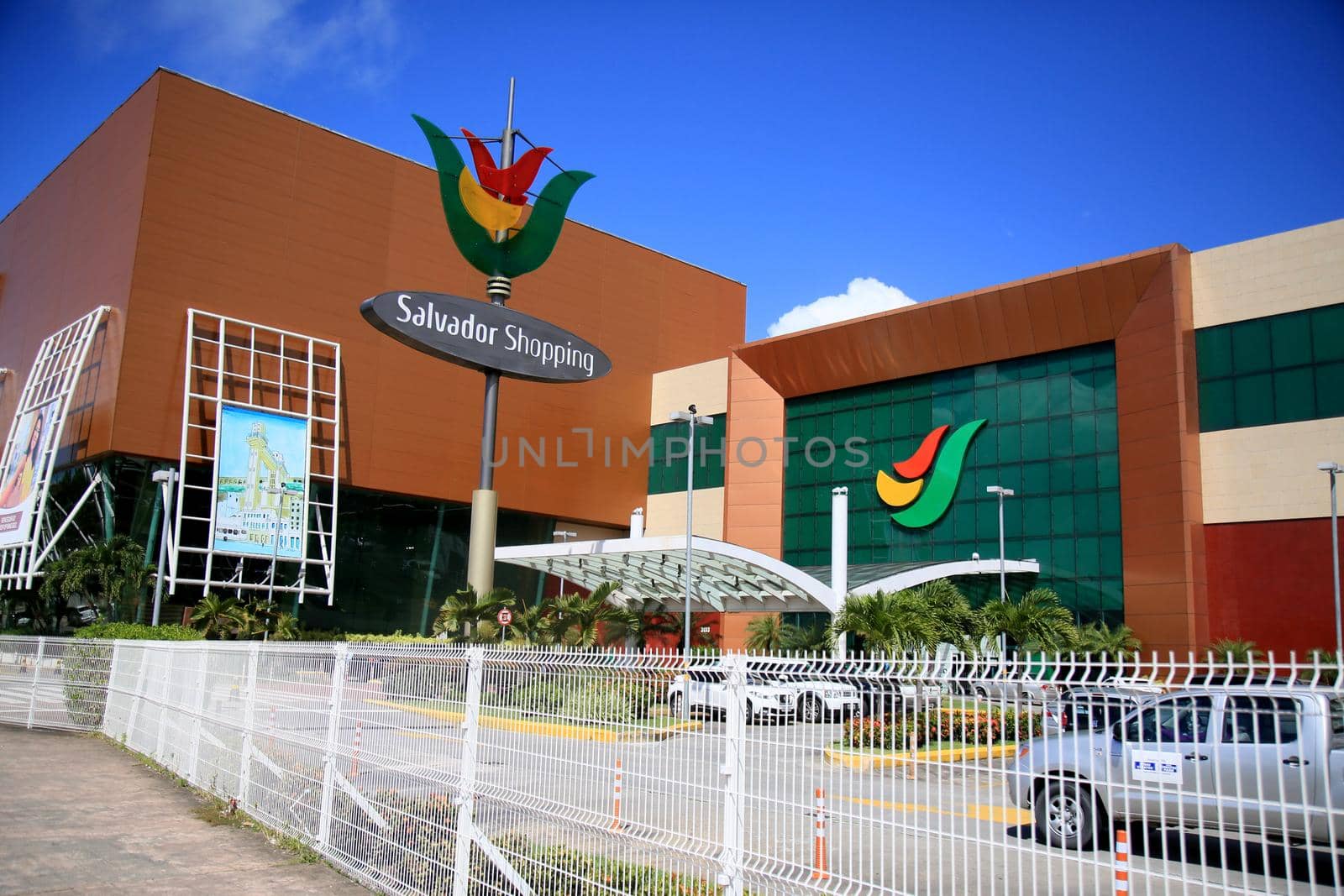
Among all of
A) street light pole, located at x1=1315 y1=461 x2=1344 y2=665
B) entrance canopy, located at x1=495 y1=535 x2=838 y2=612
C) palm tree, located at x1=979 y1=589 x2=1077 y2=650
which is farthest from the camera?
entrance canopy, located at x1=495 y1=535 x2=838 y2=612

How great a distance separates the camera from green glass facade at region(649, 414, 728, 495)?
154 ft

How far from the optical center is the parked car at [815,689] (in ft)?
17.5

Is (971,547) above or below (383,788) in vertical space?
above

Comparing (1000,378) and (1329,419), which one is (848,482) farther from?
(1329,419)

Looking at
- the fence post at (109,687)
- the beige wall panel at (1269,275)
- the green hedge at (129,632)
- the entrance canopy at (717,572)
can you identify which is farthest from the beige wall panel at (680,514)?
the fence post at (109,687)

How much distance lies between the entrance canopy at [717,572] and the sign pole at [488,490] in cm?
779

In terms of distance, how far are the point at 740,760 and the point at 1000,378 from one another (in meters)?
33.7

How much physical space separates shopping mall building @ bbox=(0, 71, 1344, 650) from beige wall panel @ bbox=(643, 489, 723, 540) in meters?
0.18

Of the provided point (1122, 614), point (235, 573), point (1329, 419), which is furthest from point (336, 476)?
point (1329, 419)

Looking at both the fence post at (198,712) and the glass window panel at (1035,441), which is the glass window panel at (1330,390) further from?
the fence post at (198,712)

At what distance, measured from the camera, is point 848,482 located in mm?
41719

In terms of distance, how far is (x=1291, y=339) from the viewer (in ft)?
99.0

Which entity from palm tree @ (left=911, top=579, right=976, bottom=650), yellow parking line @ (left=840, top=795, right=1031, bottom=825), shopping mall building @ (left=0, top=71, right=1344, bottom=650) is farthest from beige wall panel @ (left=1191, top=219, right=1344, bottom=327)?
yellow parking line @ (left=840, top=795, right=1031, bottom=825)

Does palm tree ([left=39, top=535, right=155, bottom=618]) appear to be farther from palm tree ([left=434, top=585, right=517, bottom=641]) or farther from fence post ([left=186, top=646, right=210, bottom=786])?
fence post ([left=186, top=646, right=210, bottom=786])
